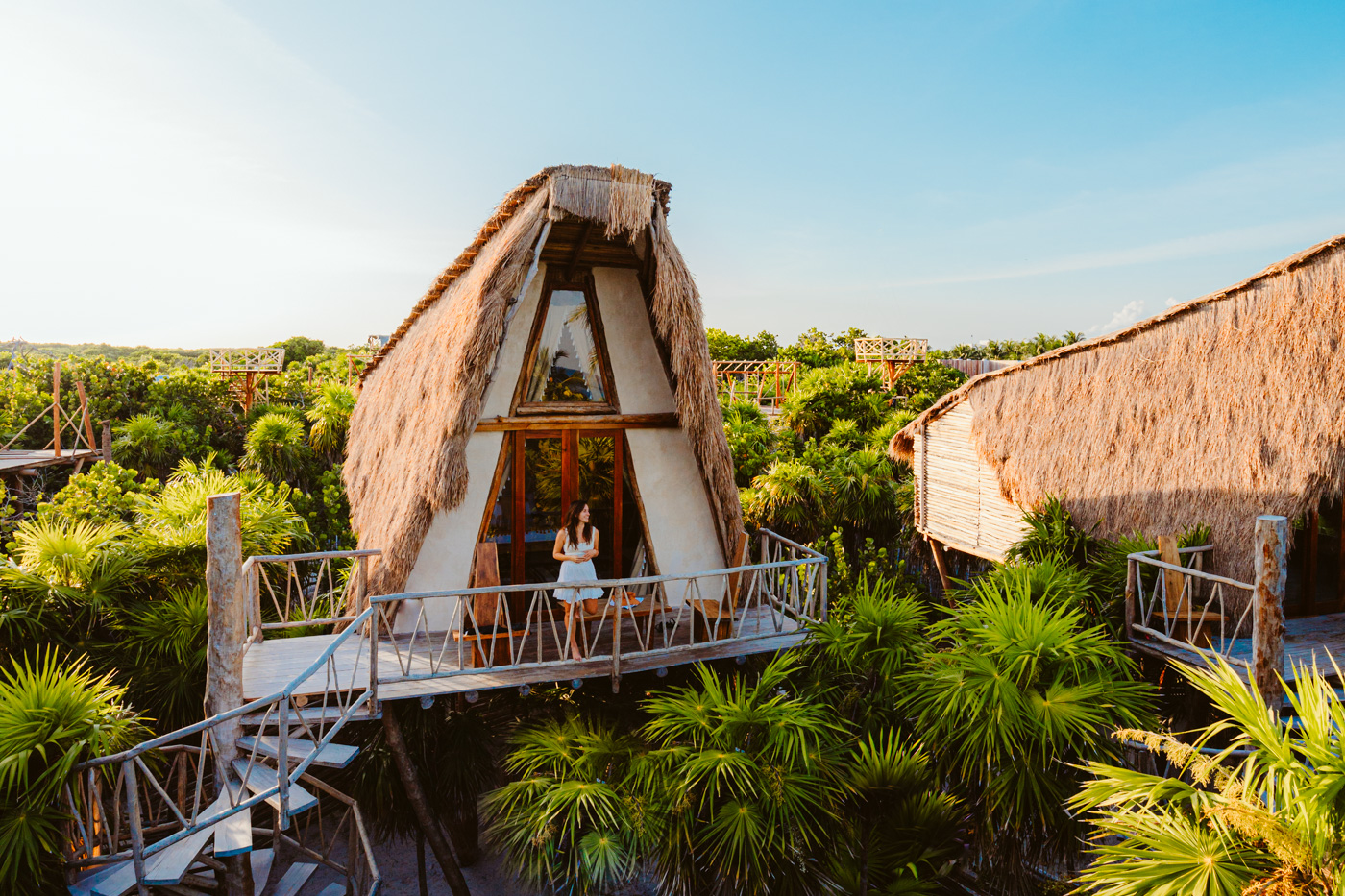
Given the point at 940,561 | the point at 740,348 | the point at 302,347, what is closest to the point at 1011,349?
the point at 740,348

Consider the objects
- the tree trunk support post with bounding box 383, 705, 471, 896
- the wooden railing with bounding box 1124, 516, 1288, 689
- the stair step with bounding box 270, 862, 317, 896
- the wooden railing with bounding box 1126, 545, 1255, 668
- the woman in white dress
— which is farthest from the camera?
the stair step with bounding box 270, 862, 317, 896

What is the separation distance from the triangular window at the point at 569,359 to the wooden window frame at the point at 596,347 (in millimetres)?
12

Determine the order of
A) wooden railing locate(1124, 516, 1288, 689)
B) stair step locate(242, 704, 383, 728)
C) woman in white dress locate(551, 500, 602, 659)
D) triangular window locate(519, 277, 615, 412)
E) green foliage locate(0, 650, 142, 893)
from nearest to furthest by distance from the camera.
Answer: green foliage locate(0, 650, 142, 893), wooden railing locate(1124, 516, 1288, 689), stair step locate(242, 704, 383, 728), woman in white dress locate(551, 500, 602, 659), triangular window locate(519, 277, 615, 412)

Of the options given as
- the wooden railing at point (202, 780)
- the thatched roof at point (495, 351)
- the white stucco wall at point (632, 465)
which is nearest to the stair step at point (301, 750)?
the wooden railing at point (202, 780)

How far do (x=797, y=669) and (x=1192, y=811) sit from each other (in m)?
3.55

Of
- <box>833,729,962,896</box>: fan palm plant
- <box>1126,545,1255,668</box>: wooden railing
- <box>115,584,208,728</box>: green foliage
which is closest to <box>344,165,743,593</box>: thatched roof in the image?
<box>115,584,208,728</box>: green foliage

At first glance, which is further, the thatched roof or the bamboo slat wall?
the bamboo slat wall

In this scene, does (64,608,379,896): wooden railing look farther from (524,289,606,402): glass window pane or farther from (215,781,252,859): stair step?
(524,289,606,402): glass window pane

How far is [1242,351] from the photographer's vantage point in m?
8.52

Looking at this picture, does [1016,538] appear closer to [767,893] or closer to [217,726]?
[767,893]

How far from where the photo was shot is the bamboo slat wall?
12.4 m

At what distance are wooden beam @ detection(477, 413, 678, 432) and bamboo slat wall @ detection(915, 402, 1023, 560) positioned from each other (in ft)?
22.8

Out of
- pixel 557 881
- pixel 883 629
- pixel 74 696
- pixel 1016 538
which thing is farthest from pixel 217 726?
pixel 1016 538

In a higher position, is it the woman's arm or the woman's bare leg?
the woman's arm
